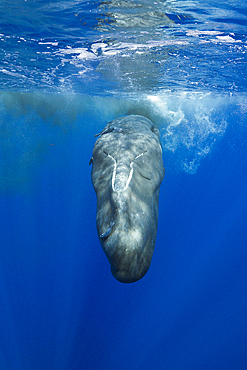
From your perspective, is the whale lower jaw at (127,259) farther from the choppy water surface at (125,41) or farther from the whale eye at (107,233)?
the choppy water surface at (125,41)

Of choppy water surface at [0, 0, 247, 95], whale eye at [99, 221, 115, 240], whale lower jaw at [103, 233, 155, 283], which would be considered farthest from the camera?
choppy water surface at [0, 0, 247, 95]

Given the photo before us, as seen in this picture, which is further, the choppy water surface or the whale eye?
the choppy water surface

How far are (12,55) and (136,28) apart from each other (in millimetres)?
6839

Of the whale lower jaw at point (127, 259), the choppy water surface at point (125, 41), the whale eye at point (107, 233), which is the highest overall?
the choppy water surface at point (125, 41)

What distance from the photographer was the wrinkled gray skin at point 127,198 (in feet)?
11.9

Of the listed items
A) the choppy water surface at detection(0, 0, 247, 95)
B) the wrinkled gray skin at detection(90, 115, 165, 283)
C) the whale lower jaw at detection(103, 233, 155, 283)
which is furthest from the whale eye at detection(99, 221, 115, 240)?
the choppy water surface at detection(0, 0, 247, 95)

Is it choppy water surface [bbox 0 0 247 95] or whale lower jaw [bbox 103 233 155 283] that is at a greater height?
choppy water surface [bbox 0 0 247 95]

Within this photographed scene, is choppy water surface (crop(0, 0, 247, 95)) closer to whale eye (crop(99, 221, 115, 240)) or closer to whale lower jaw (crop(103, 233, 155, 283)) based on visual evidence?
whale eye (crop(99, 221, 115, 240))

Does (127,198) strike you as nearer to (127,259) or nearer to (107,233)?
(107,233)

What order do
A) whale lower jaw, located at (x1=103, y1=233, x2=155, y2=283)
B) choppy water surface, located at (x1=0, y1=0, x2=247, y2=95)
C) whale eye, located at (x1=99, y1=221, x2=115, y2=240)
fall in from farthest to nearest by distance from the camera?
choppy water surface, located at (x1=0, y1=0, x2=247, y2=95)
whale eye, located at (x1=99, y1=221, x2=115, y2=240)
whale lower jaw, located at (x1=103, y1=233, x2=155, y2=283)

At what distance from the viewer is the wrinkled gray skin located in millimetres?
3627

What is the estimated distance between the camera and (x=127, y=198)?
4062 millimetres

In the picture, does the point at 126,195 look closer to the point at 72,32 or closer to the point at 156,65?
the point at 72,32

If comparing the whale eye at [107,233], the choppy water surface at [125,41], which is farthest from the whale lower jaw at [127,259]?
the choppy water surface at [125,41]
